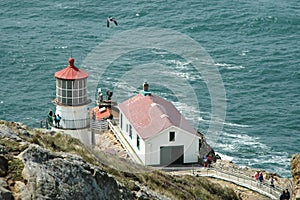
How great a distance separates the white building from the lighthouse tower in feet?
13.4

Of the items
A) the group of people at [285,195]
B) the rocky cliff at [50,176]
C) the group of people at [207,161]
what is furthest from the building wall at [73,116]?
the rocky cliff at [50,176]

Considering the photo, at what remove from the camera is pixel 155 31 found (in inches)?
3863

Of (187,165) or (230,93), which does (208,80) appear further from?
(187,165)

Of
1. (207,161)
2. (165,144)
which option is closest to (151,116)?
(165,144)

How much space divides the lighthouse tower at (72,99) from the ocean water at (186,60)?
23.5m

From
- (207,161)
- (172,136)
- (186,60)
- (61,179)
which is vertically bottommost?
(186,60)

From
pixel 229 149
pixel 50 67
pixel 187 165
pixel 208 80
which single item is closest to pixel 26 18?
pixel 50 67

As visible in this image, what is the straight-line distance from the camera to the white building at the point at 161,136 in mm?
37625

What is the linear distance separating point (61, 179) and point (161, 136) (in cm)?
2315

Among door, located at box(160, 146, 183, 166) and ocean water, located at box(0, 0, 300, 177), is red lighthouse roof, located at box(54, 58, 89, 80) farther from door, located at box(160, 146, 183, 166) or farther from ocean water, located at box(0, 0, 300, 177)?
ocean water, located at box(0, 0, 300, 177)

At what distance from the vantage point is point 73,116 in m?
35.4

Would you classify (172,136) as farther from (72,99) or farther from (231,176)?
(72,99)

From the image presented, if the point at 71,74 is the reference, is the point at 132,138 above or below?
below

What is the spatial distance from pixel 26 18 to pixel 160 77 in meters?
38.0
